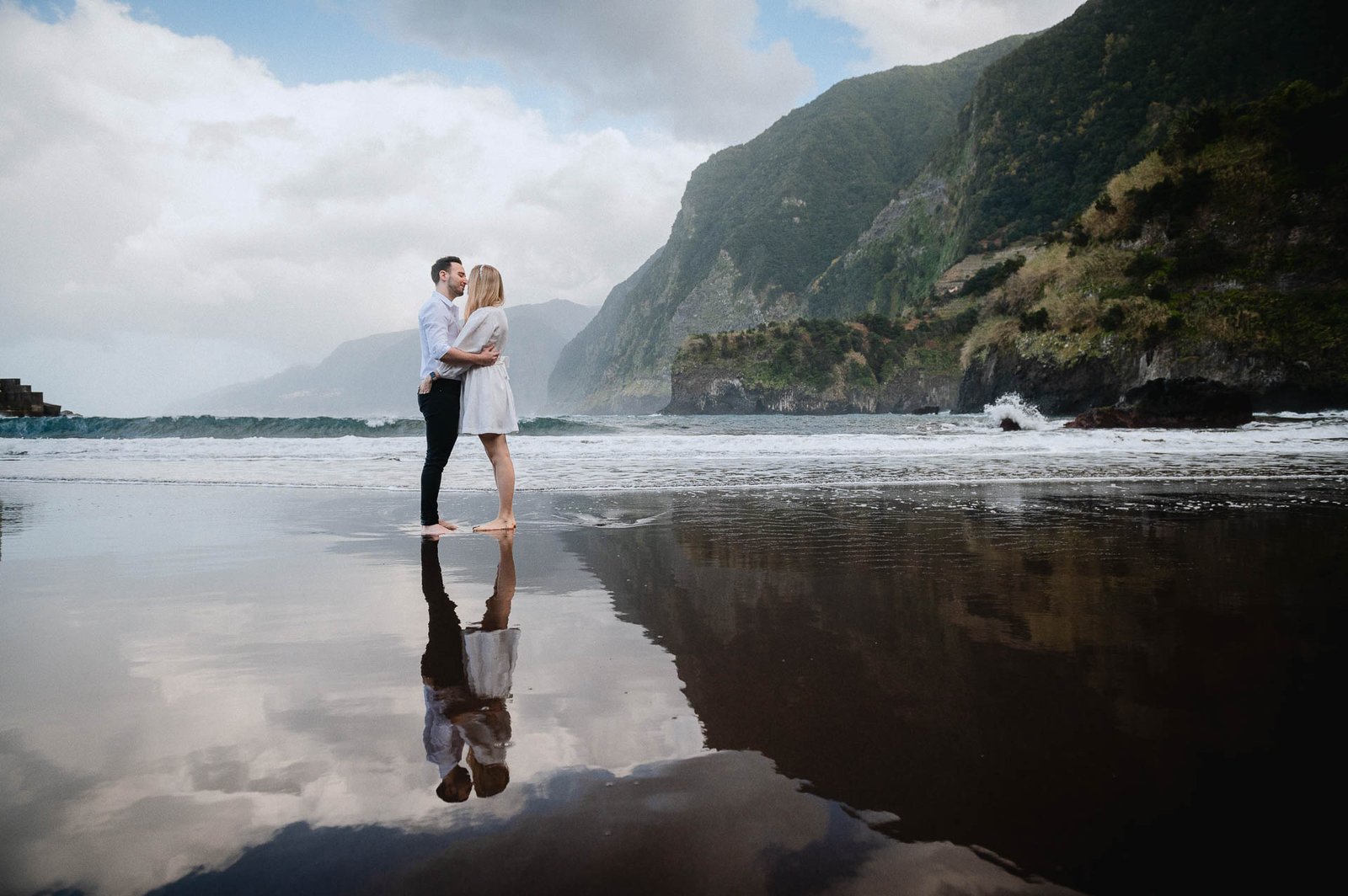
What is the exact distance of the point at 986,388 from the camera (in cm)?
3878

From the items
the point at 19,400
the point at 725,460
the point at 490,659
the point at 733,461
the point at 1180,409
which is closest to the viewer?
the point at 490,659

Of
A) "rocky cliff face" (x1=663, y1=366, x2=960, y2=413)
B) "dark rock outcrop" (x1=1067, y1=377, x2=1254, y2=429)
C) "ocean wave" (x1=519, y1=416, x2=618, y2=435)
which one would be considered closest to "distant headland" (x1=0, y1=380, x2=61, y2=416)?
"ocean wave" (x1=519, y1=416, x2=618, y2=435)

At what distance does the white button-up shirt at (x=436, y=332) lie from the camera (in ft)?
16.6

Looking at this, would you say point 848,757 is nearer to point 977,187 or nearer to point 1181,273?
point 1181,273

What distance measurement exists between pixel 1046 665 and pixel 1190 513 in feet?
12.9

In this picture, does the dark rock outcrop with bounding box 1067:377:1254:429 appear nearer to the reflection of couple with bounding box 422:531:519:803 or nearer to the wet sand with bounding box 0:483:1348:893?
the wet sand with bounding box 0:483:1348:893

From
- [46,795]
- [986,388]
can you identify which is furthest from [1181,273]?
[46,795]

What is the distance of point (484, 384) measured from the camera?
204 inches

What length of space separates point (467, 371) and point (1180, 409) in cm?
1970

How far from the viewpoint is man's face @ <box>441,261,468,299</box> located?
5301 millimetres

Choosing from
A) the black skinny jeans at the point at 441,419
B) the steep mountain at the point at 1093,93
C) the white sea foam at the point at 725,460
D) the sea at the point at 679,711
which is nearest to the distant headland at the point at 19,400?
the white sea foam at the point at 725,460

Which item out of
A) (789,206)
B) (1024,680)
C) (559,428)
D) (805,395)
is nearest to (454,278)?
(1024,680)

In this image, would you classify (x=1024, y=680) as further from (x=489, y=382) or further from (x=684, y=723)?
(x=489, y=382)

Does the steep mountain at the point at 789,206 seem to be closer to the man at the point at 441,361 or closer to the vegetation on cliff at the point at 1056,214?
the vegetation on cliff at the point at 1056,214
